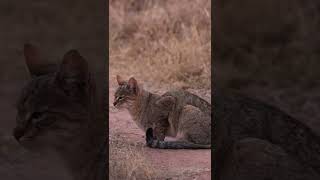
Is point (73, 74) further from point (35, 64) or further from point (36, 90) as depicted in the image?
point (35, 64)

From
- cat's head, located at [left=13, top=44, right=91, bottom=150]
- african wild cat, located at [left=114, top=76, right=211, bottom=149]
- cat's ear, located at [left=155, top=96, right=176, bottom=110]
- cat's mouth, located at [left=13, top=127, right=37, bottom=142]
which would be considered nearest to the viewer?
cat's head, located at [left=13, top=44, right=91, bottom=150]

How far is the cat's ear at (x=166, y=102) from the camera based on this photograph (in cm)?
794

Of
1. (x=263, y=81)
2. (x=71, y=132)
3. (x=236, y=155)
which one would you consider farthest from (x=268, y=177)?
(x=263, y=81)

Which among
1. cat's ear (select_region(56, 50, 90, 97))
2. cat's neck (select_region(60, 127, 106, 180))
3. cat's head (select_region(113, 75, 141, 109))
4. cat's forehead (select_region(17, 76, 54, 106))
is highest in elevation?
cat's ear (select_region(56, 50, 90, 97))

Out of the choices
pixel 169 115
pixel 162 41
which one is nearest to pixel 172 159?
pixel 169 115

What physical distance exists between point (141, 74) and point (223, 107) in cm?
555

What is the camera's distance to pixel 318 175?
4.89 meters

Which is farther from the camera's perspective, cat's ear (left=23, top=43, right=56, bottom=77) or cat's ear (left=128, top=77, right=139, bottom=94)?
cat's ear (left=128, top=77, right=139, bottom=94)

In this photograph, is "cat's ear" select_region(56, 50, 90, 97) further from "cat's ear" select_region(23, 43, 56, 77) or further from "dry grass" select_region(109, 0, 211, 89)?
"dry grass" select_region(109, 0, 211, 89)

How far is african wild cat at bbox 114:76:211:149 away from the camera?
772 cm

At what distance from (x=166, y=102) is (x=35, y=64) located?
2.64m

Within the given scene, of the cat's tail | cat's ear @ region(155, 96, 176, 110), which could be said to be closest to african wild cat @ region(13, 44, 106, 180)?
the cat's tail

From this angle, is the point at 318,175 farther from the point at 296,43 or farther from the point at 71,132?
the point at 296,43

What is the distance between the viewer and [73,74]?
487 centimetres
